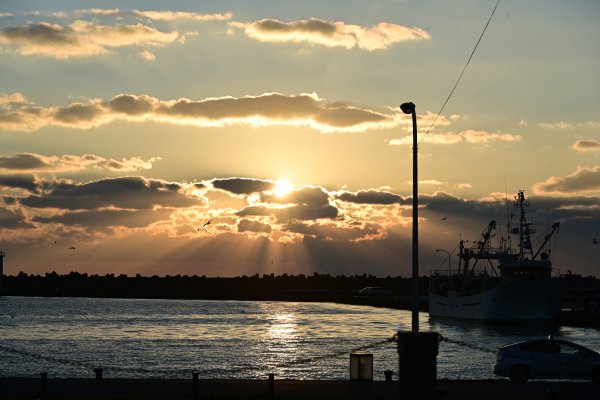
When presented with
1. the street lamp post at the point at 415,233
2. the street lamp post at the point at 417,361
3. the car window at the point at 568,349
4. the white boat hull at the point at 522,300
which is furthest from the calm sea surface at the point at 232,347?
the street lamp post at the point at 417,361

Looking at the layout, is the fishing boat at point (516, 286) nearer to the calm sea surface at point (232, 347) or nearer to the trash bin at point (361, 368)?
the calm sea surface at point (232, 347)

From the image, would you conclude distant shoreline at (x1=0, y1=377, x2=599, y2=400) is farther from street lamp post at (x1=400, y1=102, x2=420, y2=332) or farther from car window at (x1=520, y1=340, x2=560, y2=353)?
street lamp post at (x1=400, y1=102, x2=420, y2=332)

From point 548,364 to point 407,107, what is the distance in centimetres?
1751

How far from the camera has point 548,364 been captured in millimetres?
42531

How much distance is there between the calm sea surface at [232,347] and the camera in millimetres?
63844

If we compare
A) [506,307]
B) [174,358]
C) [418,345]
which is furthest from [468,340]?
[418,345]

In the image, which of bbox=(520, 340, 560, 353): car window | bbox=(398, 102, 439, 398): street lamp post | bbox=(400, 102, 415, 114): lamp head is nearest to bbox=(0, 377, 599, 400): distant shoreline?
bbox=(520, 340, 560, 353): car window

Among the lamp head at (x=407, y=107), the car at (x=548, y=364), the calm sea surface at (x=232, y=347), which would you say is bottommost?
the calm sea surface at (x=232, y=347)

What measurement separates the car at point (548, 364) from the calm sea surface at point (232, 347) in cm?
211

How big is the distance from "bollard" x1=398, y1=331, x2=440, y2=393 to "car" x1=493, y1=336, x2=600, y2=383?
16.1m

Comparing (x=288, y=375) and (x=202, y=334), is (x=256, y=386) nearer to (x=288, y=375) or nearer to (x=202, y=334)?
(x=288, y=375)

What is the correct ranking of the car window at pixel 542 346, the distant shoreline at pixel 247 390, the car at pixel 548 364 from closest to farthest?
the distant shoreline at pixel 247 390
the car at pixel 548 364
the car window at pixel 542 346

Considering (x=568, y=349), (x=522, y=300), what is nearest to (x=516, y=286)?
(x=522, y=300)

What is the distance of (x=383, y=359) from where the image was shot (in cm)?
7588
